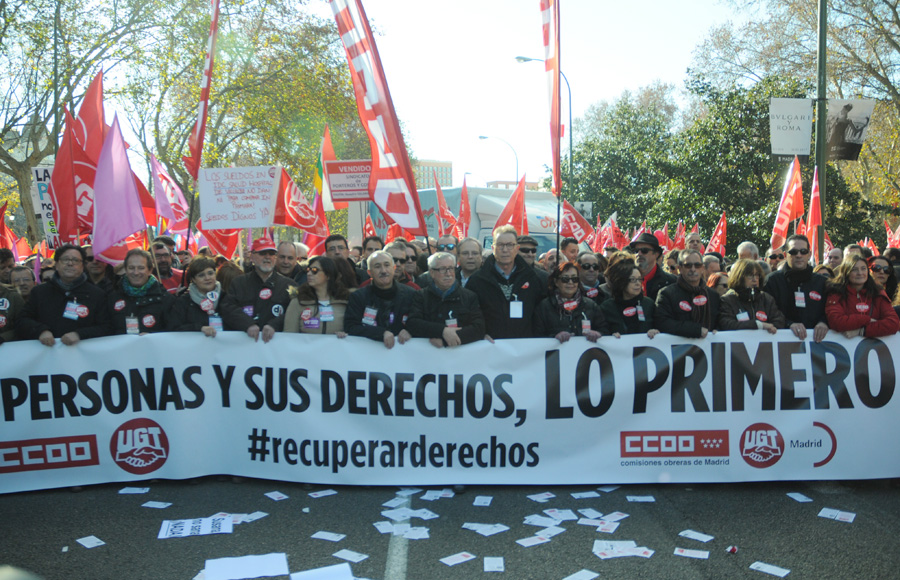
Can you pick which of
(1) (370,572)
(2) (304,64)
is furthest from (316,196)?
(2) (304,64)

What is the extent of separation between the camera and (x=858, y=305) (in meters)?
5.83

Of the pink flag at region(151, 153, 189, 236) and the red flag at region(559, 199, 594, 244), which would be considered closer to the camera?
the pink flag at region(151, 153, 189, 236)

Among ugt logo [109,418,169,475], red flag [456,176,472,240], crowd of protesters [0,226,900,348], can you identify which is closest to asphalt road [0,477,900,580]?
ugt logo [109,418,169,475]

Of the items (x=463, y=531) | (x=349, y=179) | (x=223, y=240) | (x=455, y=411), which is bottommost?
(x=463, y=531)

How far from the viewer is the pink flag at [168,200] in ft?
36.6

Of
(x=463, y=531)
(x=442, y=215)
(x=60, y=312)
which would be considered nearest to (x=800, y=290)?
(x=463, y=531)

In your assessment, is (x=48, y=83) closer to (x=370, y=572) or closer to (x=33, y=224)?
(x=33, y=224)

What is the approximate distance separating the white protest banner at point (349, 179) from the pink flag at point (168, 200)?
8.17 ft

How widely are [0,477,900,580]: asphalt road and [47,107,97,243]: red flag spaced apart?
3.38 m

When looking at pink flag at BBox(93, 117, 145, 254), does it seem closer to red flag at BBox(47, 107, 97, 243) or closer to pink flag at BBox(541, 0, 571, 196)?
red flag at BBox(47, 107, 97, 243)

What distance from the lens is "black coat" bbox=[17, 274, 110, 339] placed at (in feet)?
18.9

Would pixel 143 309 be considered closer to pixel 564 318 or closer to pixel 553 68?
pixel 564 318

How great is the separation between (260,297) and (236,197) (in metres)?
2.44

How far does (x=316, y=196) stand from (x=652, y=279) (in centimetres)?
594
